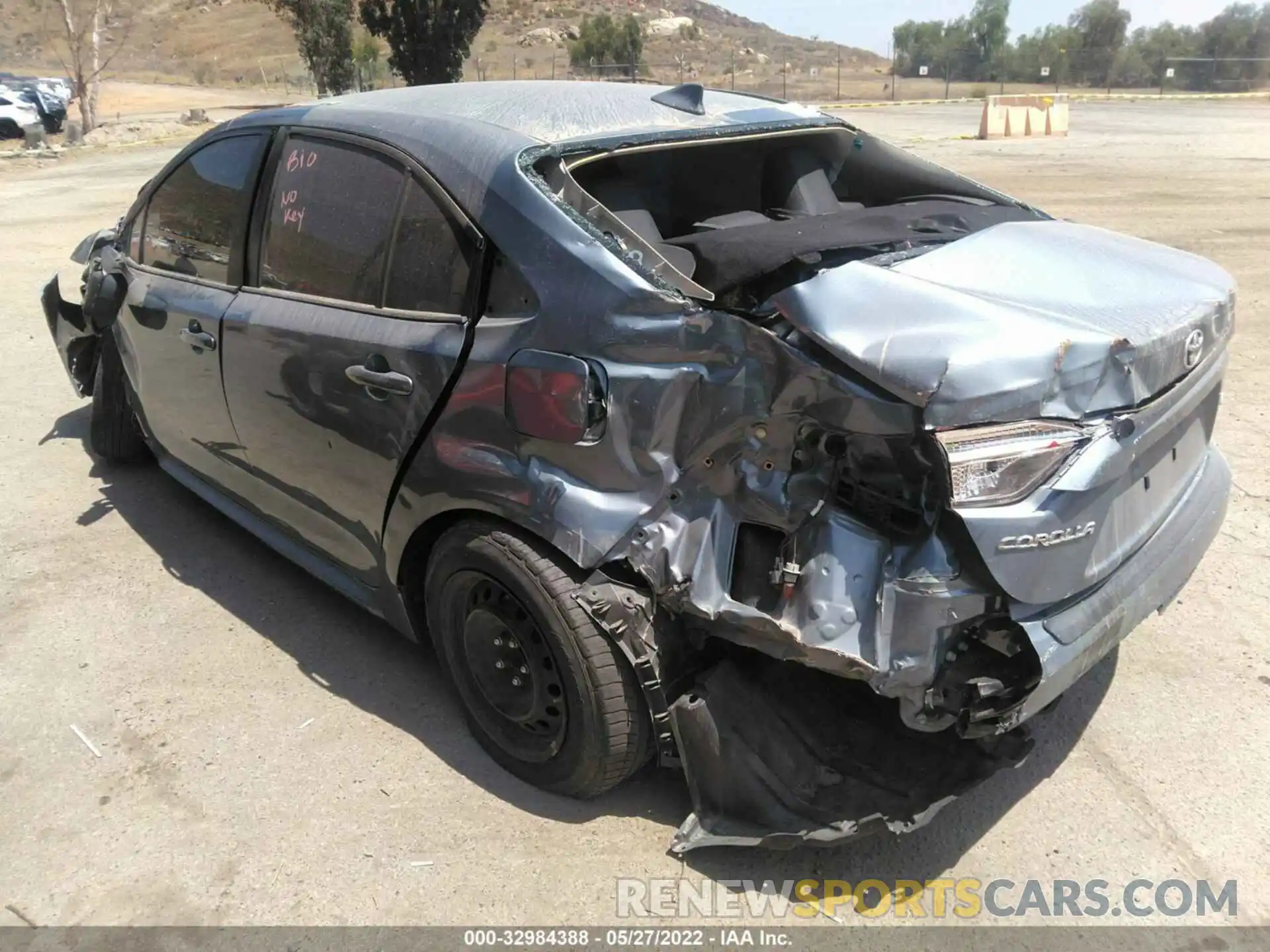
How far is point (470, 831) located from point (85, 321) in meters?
3.67

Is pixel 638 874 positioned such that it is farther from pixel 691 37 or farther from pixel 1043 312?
pixel 691 37

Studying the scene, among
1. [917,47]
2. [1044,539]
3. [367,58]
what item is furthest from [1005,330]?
[917,47]

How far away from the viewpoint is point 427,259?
9.01ft

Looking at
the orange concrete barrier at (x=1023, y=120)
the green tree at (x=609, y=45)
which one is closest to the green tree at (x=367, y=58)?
the green tree at (x=609, y=45)

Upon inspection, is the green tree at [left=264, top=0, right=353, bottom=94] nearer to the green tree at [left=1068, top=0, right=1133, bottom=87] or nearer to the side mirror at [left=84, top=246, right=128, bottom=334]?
the side mirror at [left=84, top=246, right=128, bottom=334]

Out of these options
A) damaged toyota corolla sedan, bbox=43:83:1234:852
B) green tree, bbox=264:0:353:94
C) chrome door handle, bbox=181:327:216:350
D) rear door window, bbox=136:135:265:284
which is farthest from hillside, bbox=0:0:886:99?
damaged toyota corolla sedan, bbox=43:83:1234:852

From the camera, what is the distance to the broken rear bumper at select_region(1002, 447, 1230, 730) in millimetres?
2174

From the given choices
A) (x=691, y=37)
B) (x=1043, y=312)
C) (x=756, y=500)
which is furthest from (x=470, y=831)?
(x=691, y=37)

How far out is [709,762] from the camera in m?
2.39

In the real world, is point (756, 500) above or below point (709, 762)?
above

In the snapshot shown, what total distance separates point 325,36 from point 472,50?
25.9 meters

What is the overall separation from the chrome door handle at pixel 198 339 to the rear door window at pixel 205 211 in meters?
0.20

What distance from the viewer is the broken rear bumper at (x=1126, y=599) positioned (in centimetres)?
217

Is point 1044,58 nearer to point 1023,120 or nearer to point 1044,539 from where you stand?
point 1023,120
